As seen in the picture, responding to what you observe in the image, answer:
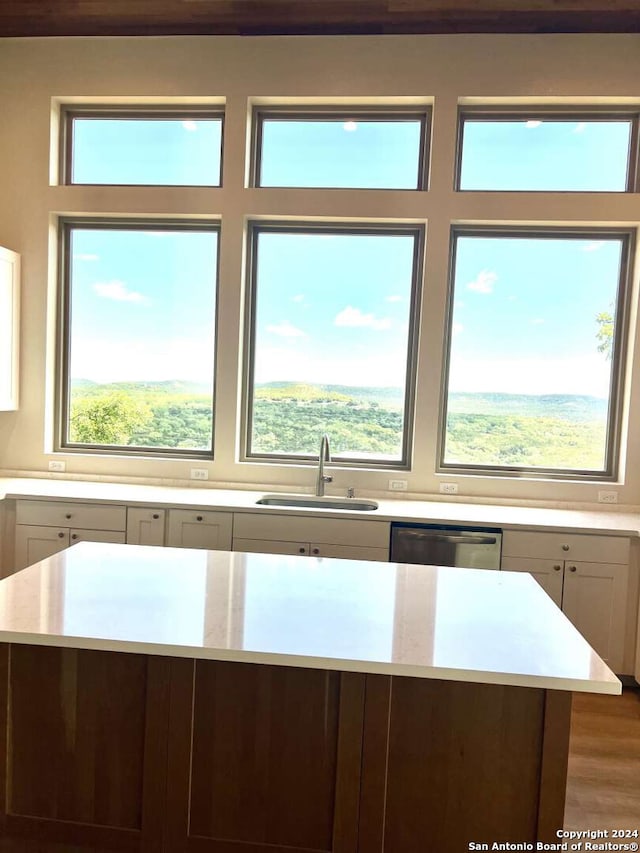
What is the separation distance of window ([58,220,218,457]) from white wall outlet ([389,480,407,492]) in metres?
1.28

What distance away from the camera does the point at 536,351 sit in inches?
141

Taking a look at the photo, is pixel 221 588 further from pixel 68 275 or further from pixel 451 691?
pixel 68 275

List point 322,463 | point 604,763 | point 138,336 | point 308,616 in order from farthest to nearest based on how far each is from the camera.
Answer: point 138,336, point 322,463, point 604,763, point 308,616

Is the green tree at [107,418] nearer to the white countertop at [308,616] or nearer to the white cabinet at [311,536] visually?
the white cabinet at [311,536]

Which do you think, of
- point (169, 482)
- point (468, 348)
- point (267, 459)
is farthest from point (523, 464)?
point (169, 482)

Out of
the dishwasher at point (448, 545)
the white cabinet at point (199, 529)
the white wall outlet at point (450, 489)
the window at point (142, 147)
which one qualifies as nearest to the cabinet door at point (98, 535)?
the white cabinet at point (199, 529)

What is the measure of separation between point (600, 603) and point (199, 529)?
2.25 metres

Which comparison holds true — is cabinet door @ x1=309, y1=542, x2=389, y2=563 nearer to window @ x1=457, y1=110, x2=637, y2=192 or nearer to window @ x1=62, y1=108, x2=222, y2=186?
window @ x1=457, y1=110, x2=637, y2=192

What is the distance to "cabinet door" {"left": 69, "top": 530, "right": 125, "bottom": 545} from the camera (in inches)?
123

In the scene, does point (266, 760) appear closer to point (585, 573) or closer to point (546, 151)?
point (585, 573)

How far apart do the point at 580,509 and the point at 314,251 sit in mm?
2431

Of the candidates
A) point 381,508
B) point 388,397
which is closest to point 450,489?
point 381,508

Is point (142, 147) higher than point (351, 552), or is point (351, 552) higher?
point (142, 147)

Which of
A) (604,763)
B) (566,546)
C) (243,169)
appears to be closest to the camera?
(604,763)
